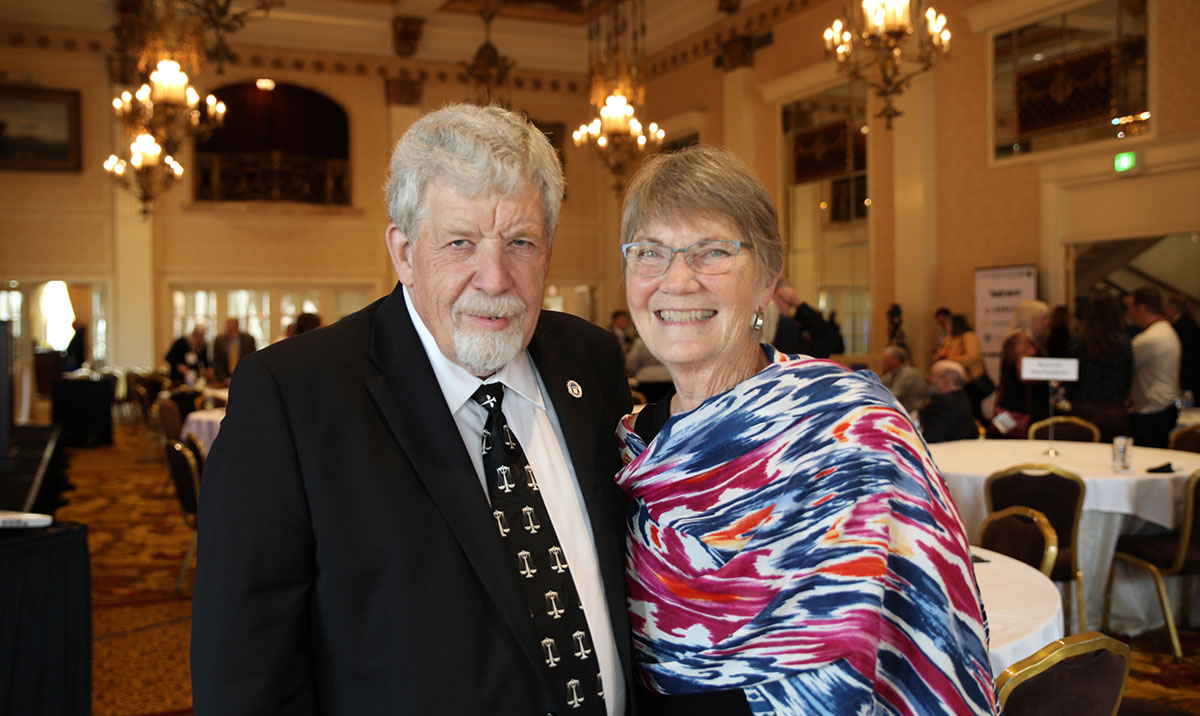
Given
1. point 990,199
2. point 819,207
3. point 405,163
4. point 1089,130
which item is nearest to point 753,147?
point 819,207

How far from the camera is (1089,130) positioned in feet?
31.2

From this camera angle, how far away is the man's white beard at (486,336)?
1499mm

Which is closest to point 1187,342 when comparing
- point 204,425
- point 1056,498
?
point 1056,498

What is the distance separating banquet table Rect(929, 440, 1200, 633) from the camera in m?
4.77

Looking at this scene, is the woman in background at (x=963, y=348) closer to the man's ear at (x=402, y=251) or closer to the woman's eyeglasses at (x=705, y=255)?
the woman's eyeglasses at (x=705, y=255)

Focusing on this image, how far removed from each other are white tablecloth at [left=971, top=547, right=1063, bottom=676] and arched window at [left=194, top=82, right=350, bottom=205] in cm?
1455

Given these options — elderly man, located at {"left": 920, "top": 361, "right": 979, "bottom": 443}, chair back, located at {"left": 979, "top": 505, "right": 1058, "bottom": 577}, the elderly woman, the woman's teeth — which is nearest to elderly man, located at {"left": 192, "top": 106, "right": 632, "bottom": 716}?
the elderly woman

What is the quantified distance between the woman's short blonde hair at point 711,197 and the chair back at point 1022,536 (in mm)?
2461

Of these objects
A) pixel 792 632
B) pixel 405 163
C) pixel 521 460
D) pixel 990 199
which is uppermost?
pixel 990 199

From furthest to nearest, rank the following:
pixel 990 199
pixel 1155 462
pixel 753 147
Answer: pixel 753 147
pixel 990 199
pixel 1155 462

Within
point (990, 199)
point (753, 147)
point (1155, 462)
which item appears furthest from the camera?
point (753, 147)

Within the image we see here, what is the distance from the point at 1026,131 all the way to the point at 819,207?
350cm

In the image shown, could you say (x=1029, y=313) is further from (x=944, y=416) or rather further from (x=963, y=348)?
(x=944, y=416)

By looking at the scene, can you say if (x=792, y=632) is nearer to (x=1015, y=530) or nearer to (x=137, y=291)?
(x=1015, y=530)
